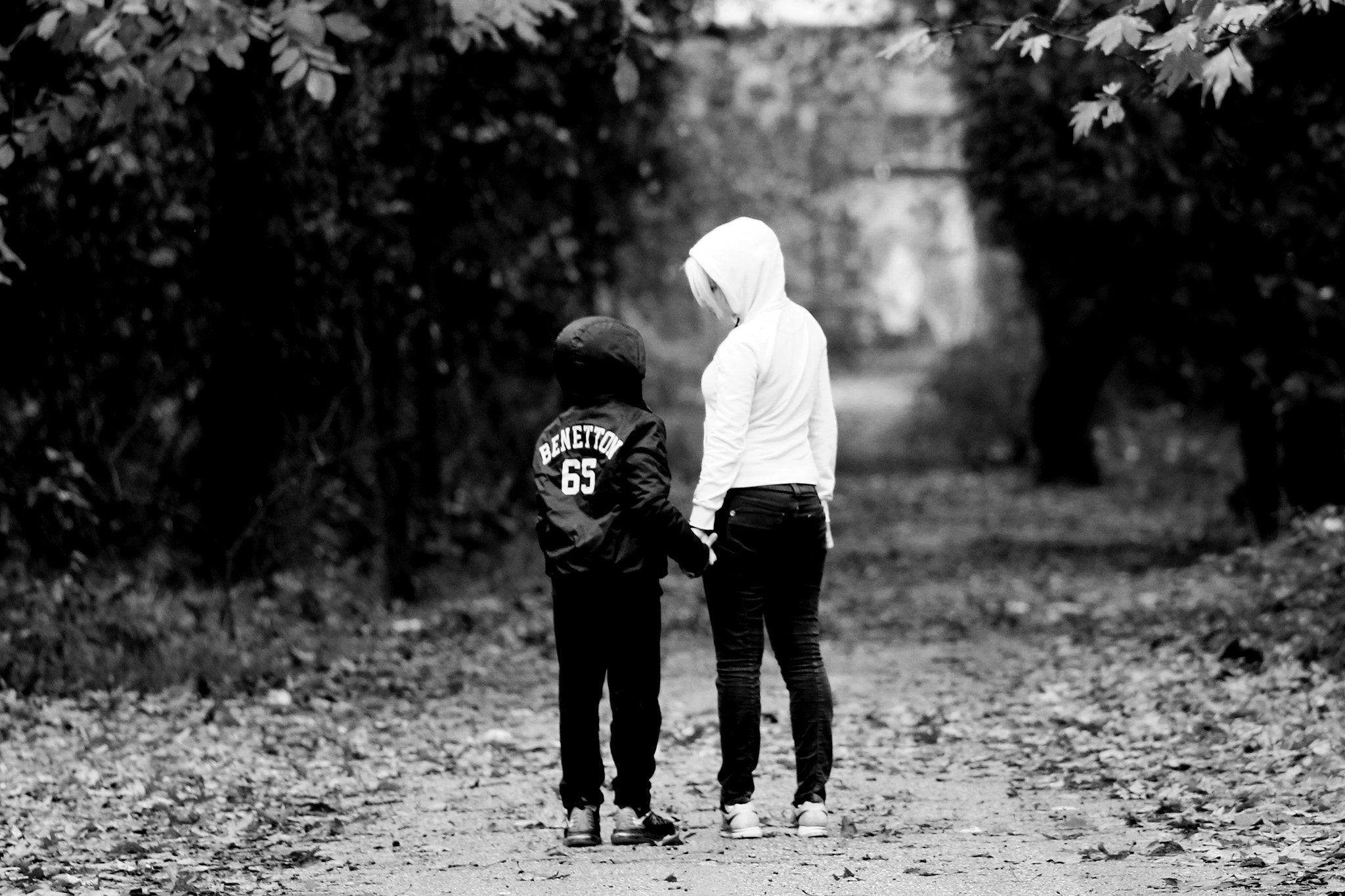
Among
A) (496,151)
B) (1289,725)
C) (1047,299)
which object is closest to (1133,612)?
(1289,725)

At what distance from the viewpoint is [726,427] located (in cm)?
593

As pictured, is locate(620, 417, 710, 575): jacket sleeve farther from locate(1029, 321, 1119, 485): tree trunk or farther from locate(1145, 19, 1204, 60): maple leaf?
locate(1029, 321, 1119, 485): tree trunk

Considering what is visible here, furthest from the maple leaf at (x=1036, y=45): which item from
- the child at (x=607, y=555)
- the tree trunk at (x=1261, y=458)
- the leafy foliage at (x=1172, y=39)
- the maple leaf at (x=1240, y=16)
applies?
the tree trunk at (x=1261, y=458)

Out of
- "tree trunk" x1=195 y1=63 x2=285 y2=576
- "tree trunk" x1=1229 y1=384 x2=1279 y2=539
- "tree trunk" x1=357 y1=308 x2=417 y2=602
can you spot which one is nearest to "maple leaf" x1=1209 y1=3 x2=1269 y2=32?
"tree trunk" x1=195 y1=63 x2=285 y2=576

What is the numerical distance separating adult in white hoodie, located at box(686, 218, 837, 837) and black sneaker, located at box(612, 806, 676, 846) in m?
0.24

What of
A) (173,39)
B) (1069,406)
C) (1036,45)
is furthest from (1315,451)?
(1069,406)

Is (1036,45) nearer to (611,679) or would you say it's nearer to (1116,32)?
(1116,32)

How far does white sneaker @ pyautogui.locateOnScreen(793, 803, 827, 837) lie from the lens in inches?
244

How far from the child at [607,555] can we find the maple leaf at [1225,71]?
7.65 ft

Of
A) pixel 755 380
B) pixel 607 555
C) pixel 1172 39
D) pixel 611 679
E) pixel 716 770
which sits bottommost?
pixel 716 770

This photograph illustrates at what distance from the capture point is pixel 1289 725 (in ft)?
25.3

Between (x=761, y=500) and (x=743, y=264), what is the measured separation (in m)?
0.82

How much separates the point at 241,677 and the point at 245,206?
3338 mm

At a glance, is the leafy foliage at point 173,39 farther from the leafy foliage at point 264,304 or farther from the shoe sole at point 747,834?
the shoe sole at point 747,834
